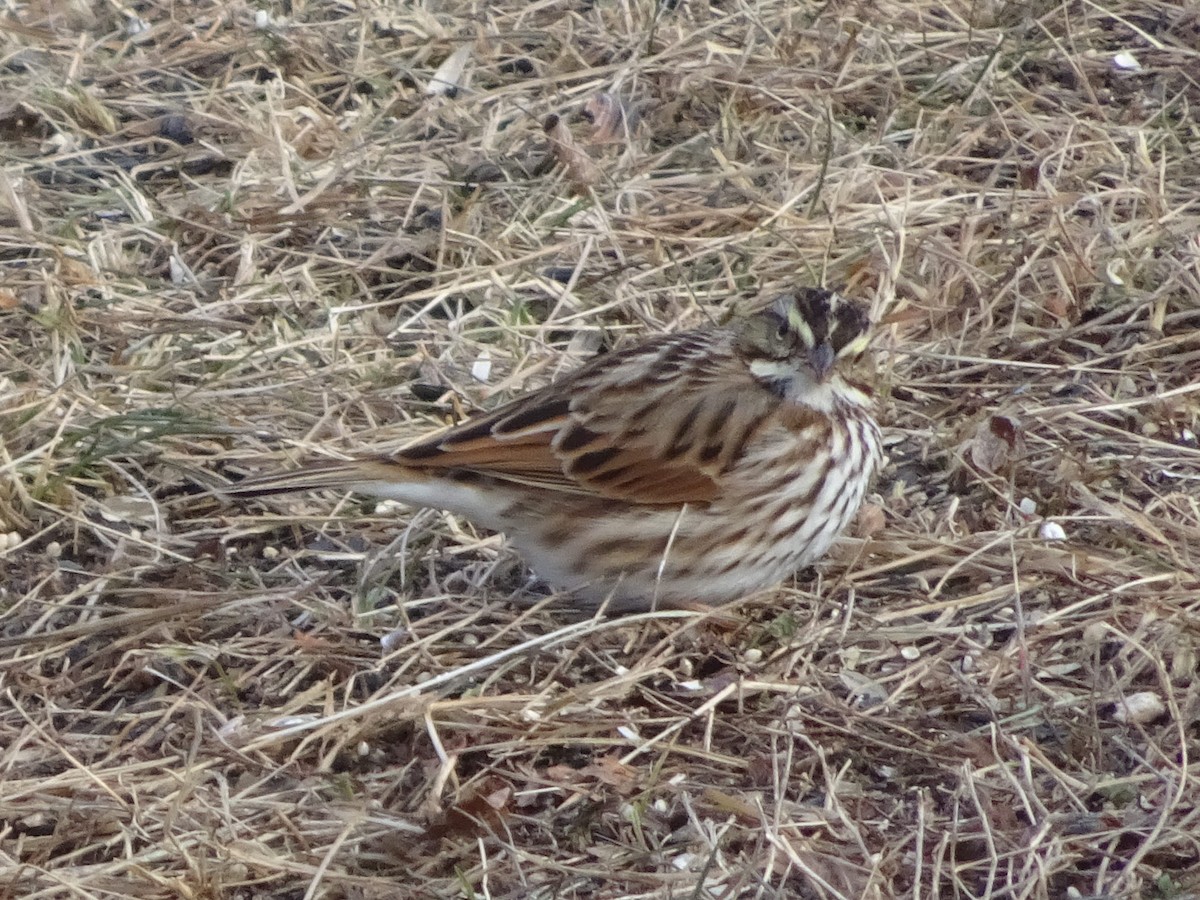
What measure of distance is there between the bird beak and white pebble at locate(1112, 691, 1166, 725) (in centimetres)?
123

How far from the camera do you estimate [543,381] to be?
256 inches

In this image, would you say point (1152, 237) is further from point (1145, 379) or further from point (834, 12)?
point (834, 12)

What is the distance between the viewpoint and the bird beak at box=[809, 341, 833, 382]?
17.3ft

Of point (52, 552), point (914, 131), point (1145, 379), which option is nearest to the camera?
point (52, 552)

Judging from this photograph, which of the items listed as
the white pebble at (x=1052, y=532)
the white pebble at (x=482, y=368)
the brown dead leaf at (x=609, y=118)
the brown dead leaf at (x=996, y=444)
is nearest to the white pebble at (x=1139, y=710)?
the white pebble at (x=1052, y=532)

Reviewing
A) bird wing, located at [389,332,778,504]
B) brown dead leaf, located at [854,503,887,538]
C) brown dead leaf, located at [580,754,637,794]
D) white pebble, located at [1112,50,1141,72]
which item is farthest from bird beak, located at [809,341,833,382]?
white pebble, located at [1112,50,1141,72]

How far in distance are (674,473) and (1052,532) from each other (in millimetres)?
1124

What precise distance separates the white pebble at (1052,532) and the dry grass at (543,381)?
34 millimetres

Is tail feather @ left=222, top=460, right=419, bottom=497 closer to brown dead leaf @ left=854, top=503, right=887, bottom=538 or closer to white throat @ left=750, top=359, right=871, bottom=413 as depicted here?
white throat @ left=750, top=359, right=871, bottom=413

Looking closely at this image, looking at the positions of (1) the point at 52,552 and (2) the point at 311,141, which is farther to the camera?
(2) the point at 311,141

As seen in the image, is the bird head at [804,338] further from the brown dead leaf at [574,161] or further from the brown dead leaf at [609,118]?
Result: the brown dead leaf at [609,118]

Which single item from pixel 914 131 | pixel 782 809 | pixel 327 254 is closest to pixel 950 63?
pixel 914 131

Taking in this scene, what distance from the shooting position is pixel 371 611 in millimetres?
Answer: 5336

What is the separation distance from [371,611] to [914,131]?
11.1ft
